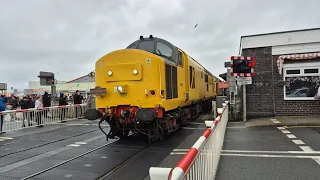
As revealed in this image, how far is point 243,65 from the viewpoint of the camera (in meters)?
11.8

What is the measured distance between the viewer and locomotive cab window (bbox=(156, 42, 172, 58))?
8.87 meters

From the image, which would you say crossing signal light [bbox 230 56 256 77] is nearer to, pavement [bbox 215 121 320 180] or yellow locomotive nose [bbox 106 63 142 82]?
pavement [bbox 215 121 320 180]

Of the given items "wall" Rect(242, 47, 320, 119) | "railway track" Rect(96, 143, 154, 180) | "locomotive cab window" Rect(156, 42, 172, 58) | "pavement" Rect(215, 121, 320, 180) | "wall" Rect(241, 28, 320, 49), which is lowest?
"railway track" Rect(96, 143, 154, 180)

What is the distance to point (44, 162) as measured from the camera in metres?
6.29

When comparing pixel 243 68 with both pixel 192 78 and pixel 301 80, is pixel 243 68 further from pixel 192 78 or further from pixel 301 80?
pixel 301 80

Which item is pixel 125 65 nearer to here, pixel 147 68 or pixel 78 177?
pixel 147 68

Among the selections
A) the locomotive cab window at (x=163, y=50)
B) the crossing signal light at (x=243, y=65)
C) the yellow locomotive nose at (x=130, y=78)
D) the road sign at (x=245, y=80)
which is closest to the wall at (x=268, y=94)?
the road sign at (x=245, y=80)

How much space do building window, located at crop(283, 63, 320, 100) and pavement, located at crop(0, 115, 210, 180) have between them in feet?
19.6

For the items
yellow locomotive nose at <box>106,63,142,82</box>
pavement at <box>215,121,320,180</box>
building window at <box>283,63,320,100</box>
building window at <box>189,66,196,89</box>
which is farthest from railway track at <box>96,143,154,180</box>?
building window at <box>283,63,320,100</box>

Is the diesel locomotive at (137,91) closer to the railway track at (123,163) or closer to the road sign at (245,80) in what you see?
the railway track at (123,163)

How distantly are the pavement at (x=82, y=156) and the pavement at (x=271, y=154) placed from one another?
132cm

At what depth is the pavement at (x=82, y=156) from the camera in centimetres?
545

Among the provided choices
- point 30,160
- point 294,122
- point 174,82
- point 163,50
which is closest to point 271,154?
point 174,82

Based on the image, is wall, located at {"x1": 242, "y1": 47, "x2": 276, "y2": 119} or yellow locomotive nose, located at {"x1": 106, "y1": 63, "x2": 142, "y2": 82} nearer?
yellow locomotive nose, located at {"x1": 106, "y1": 63, "x2": 142, "y2": 82}
